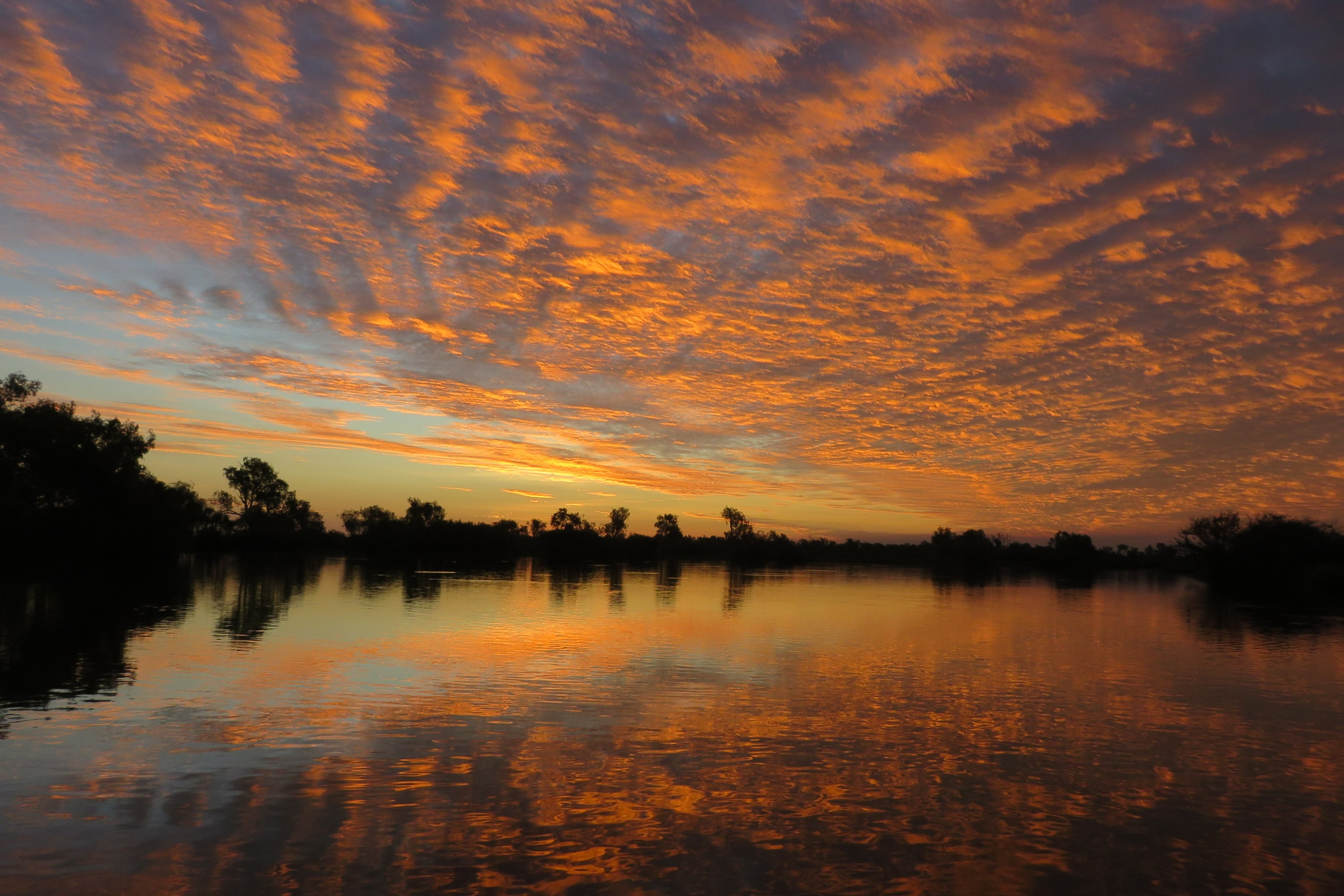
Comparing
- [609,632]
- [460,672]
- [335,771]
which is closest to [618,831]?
[335,771]

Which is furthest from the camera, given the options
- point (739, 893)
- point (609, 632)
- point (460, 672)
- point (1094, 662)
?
point (609, 632)

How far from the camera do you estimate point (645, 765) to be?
49.9 feet

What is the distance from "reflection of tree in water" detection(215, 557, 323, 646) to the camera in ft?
110

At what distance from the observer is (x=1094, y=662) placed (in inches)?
1236

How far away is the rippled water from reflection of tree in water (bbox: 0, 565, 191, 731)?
0.24 m

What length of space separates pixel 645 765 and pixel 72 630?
27.0 metres

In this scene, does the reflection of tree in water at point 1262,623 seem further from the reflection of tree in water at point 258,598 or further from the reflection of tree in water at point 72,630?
the reflection of tree in water at point 72,630

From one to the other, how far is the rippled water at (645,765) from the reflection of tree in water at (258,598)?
649mm

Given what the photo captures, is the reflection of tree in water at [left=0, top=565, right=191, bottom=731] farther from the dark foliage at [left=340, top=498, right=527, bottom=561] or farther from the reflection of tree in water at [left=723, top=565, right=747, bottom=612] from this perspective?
the dark foliage at [left=340, top=498, right=527, bottom=561]

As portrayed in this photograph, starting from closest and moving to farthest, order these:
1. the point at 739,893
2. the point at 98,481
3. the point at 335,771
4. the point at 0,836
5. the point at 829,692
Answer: the point at 739,893
the point at 0,836
the point at 335,771
the point at 829,692
the point at 98,481

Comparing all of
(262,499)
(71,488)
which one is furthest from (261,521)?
(71,488)

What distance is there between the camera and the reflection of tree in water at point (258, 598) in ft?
110

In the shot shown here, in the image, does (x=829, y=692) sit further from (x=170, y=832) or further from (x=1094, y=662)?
(x=170, y=832)

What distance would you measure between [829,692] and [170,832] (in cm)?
1667
